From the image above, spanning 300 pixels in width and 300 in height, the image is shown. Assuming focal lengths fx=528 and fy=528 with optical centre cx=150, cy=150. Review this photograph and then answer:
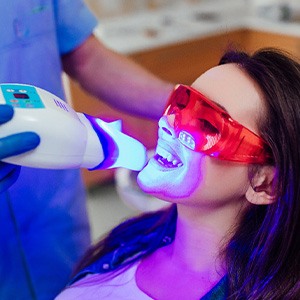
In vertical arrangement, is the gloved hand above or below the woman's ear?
above

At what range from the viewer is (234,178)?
97cm

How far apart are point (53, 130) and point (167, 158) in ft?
0.77

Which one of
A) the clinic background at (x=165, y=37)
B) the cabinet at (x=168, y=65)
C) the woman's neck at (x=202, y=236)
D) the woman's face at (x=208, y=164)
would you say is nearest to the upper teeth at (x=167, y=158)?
the woman's face at (x=208, y=164)

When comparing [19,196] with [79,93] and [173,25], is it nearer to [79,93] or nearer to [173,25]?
[79,93]

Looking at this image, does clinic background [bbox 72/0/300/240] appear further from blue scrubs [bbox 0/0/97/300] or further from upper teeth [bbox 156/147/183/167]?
upper teeth [bbox 156/147/183/167]

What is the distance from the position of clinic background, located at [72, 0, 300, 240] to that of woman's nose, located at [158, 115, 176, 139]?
1672 mm

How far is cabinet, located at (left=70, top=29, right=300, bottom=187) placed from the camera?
9.39 ft

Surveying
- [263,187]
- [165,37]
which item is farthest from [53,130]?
[165,37]

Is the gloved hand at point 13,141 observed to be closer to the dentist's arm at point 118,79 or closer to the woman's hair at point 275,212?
the woman's hair at point 275,212

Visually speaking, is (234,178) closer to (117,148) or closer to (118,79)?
(117,148)

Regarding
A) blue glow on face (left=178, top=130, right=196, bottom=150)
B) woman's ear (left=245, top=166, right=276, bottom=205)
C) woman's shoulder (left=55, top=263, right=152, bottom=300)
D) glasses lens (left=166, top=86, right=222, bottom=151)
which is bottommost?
woman's shoulder (left=55, top=263, right=152, bottom=300)

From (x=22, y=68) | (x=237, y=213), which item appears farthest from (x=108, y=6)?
(x=237, y=213)

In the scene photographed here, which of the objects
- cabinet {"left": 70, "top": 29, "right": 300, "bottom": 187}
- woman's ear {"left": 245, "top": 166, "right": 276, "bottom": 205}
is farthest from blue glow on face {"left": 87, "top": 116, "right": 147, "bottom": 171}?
cabinet {"left": 70, "top": 29, "right": 300, "bottom": 187}

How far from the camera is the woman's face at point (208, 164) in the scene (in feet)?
3.07
